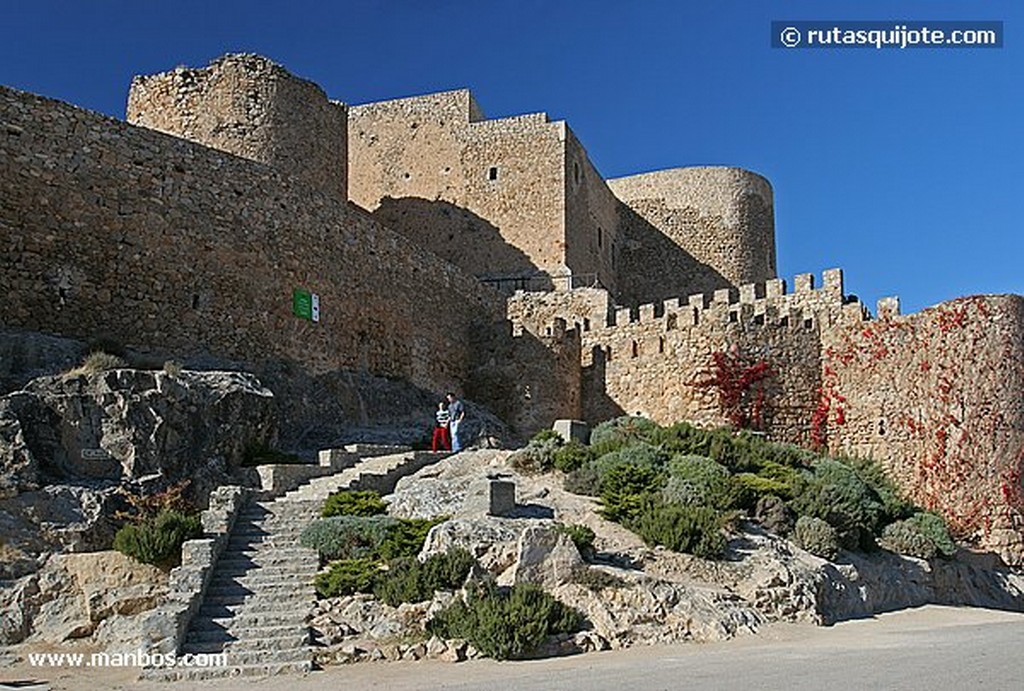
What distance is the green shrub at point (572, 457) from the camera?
18.3 meters

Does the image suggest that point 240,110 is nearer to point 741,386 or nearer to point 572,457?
point 572,457

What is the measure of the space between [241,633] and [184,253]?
392 inches

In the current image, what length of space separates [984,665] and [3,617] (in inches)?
424

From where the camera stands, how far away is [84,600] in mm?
13805

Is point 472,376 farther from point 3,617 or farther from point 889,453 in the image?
point 3,617

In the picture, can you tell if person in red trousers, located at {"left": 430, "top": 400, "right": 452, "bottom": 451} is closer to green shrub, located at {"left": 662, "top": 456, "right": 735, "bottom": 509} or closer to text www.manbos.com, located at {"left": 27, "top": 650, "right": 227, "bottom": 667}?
green shrub, located at {"left": 662, "top": 456, "right": 735, "bottom": 509}

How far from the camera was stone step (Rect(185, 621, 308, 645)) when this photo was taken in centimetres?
1220

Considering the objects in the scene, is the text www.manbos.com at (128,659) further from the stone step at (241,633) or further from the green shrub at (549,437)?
the green shrub at (549,437)

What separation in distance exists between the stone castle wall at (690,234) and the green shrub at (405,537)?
23.2 m

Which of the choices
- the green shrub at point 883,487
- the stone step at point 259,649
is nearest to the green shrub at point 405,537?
the stone step at point 259,649

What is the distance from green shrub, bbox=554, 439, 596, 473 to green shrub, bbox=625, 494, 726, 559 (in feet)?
7.80

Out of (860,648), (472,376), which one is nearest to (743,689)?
(860,648)

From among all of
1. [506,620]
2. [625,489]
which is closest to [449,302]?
[625,489]

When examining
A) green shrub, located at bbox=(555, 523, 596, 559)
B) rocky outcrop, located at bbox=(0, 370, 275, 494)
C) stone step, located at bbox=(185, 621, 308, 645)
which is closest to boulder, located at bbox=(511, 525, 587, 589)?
green shrub, located at bbox=(555, 523, 596, 559)
